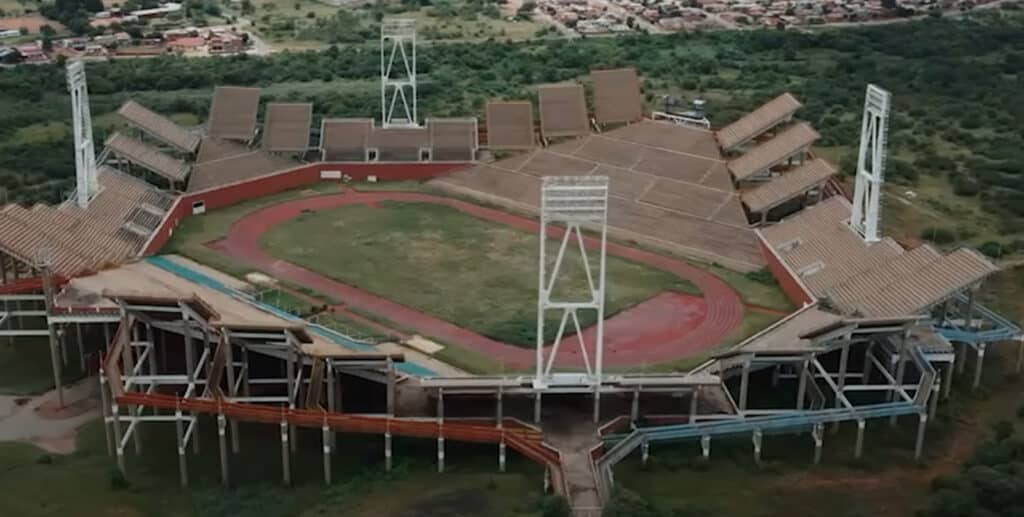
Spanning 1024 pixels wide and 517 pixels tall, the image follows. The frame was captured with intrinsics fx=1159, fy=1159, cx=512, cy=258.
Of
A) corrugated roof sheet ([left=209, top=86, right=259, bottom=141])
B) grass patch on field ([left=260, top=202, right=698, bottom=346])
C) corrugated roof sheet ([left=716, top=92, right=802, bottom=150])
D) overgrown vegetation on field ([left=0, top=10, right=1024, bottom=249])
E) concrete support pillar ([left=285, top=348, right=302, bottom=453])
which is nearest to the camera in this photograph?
concrete support pillar ([left=285, top=348, right=302, bottom=453])

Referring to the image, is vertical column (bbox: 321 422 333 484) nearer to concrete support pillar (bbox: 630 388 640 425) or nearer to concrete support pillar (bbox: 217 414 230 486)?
concrete support pillar (bbox: 217 414 230 486)

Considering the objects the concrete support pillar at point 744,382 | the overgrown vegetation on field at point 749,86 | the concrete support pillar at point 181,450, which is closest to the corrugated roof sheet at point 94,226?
the overgrown vegetation on field at point 749,86

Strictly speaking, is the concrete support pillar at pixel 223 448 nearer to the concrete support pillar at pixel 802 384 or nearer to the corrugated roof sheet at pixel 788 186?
the concrete support pillar at pixel 802 384

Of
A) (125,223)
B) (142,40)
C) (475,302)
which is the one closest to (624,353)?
(475,302)

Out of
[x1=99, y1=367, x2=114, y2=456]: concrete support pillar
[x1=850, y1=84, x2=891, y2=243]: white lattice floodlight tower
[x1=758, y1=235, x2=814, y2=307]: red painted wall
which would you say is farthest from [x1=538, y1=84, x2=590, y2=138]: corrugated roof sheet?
[x1=99, y1=367, x2=114, y2=456]: concrete support pillar

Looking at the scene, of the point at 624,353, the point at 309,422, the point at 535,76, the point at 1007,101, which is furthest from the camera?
the point at 535,76

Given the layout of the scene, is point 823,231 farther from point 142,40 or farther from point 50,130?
point 142,40
